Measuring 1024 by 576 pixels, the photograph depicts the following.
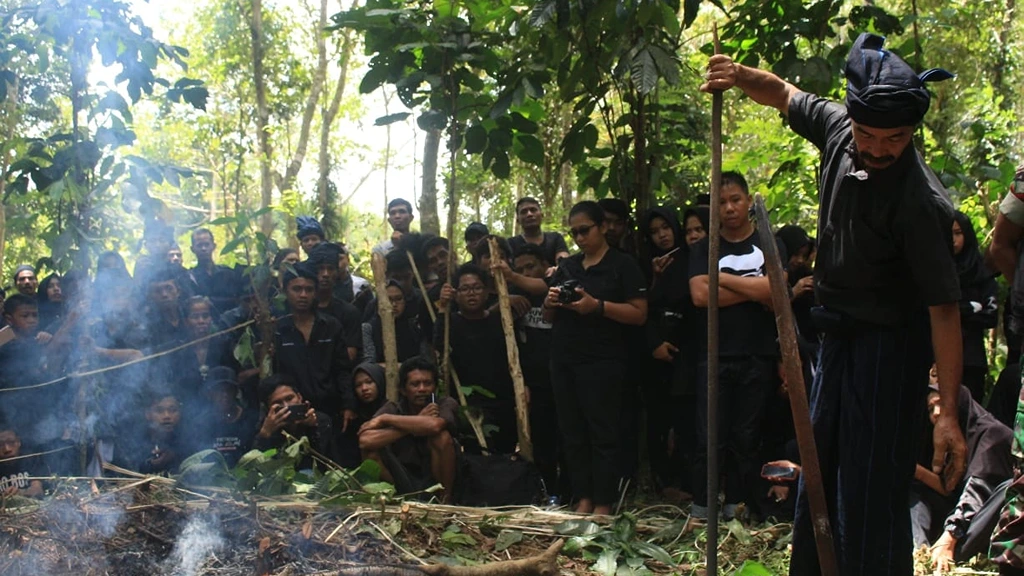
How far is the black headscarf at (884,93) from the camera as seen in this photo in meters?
2.60

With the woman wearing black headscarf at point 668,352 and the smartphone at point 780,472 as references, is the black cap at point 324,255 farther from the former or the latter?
the smartphone at point 780,472

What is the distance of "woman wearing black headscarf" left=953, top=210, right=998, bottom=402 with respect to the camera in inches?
199

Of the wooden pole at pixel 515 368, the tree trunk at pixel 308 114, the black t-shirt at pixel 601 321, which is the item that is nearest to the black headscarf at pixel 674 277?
the black t-shirt at pixel 601 321

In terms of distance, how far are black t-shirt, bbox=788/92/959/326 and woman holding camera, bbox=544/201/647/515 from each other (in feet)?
8.51

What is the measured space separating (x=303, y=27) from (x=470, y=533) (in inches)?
579

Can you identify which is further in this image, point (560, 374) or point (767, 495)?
point (560, 374)

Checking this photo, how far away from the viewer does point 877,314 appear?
288cm

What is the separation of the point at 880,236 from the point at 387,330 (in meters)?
3.91

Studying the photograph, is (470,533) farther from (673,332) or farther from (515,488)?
(673,332)

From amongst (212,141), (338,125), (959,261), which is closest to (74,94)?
(959,261)

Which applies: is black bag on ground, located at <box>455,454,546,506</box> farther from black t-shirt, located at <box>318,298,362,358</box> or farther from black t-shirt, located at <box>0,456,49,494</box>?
black t-shirt, located at <box>0,456,49,494</box>

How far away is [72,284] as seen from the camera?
208 inches

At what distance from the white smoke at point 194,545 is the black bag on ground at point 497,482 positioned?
72.4 inches

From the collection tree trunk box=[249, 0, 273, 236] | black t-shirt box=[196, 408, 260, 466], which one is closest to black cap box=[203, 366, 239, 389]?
black t-shirt box=[196, 408, 260, 466]
